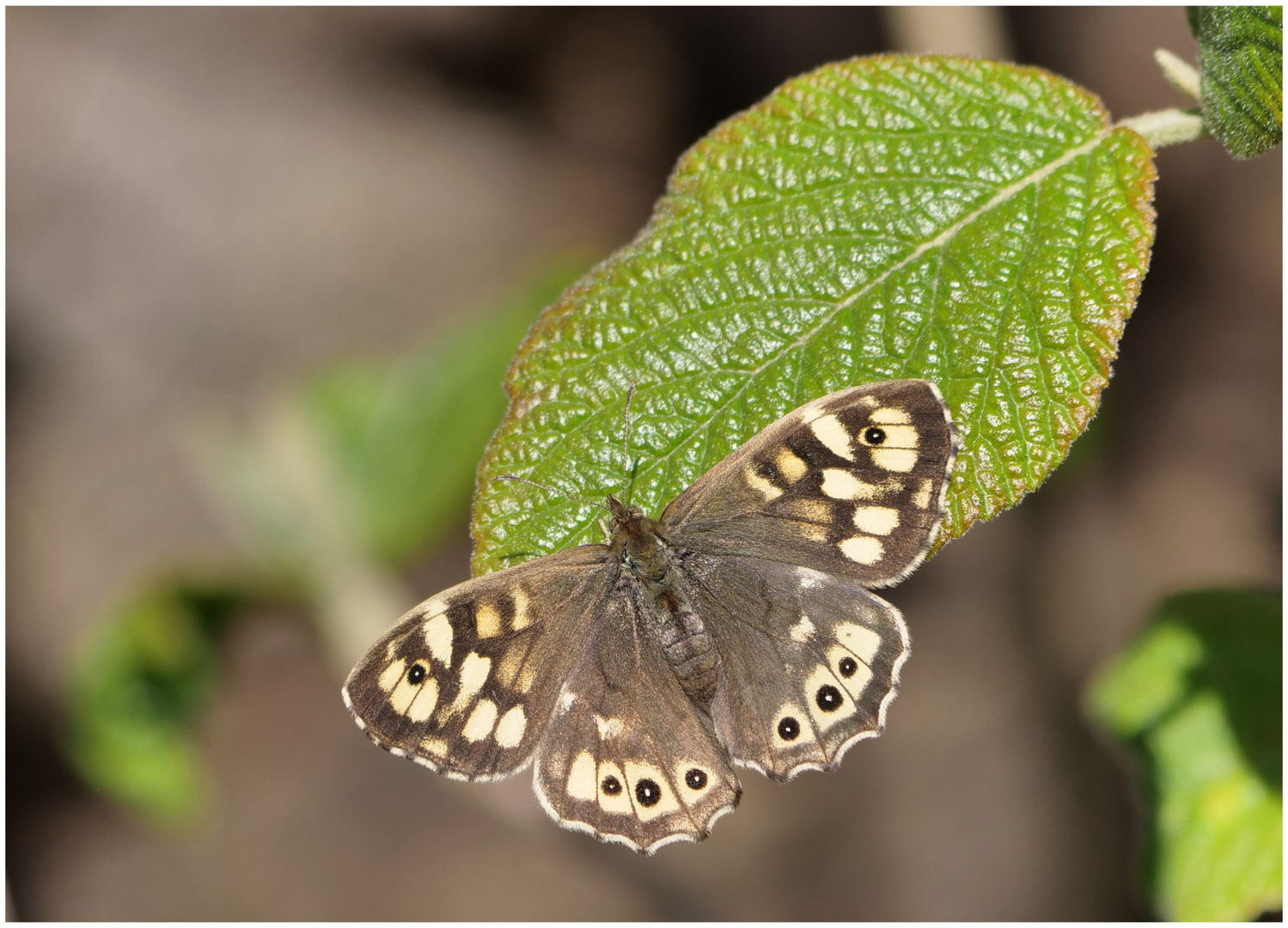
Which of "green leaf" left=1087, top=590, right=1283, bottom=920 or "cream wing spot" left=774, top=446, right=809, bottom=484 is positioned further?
"green leaf" left=1087, top=590, right=1283, bottom=920

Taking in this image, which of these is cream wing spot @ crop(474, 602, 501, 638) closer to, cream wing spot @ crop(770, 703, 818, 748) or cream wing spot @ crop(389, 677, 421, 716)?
cream wing spot @ crop(389, 677, 421, 716)

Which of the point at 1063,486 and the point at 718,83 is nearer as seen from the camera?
the point at 1063,486

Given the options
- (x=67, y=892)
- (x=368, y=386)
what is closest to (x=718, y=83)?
(x=368, y=386)

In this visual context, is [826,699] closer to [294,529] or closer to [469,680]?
[469,680]

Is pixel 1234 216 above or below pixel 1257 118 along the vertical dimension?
below

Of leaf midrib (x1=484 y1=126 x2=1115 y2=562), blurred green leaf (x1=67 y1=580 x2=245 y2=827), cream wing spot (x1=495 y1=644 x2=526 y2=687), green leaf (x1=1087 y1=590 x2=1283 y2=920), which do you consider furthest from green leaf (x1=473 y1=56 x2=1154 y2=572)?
blurred green leaf (x1=67 y1=580 x2=245 y2=827)

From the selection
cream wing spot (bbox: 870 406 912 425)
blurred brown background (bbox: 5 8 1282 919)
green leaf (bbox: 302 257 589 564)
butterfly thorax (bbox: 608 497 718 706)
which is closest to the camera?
cream wing spot (bbox: 870 406 912 425)

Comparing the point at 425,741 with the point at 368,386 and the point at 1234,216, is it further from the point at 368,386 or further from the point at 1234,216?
the point at 1234,216
